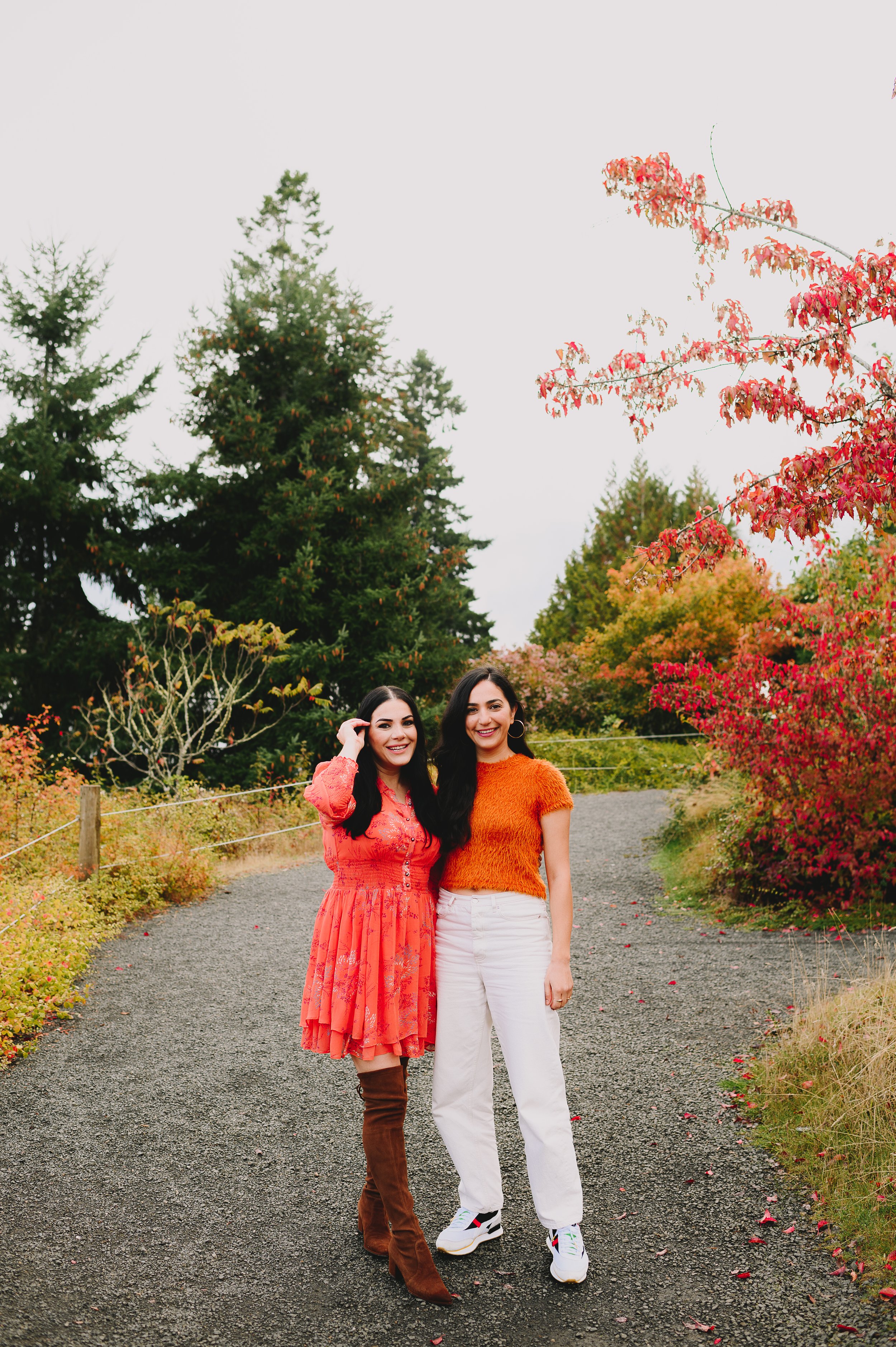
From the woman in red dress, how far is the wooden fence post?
5.28 meters

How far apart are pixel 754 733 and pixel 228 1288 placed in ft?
17.7

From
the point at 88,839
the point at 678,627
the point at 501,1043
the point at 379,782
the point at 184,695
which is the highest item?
the point at 678,627

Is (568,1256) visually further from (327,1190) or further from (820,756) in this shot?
(820,756)

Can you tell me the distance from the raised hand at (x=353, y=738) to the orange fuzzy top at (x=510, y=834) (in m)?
0.39

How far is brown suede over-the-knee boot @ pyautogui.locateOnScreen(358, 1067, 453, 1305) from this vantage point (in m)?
2.53

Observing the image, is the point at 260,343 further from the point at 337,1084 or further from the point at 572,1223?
the point at 572,1223

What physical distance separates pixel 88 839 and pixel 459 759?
5594 mm

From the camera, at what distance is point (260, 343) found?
50.4 feet

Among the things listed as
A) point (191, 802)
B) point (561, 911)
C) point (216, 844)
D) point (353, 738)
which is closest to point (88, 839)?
point (191, 802)

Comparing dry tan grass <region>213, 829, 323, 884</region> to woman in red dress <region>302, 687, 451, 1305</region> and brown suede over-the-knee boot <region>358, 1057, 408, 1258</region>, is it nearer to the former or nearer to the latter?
brown suede over-the-knee boot <region>358, 1057, 408, 1258</region>

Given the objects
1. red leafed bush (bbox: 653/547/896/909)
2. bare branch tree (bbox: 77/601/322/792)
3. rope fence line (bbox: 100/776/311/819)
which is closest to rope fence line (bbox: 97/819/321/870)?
rope fence line (bbox: 100/776/311/819)

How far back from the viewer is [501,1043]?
270cm

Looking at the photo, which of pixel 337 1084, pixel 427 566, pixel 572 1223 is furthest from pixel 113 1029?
pixel 427 566

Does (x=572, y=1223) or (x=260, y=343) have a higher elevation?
(x=260, y=343)
